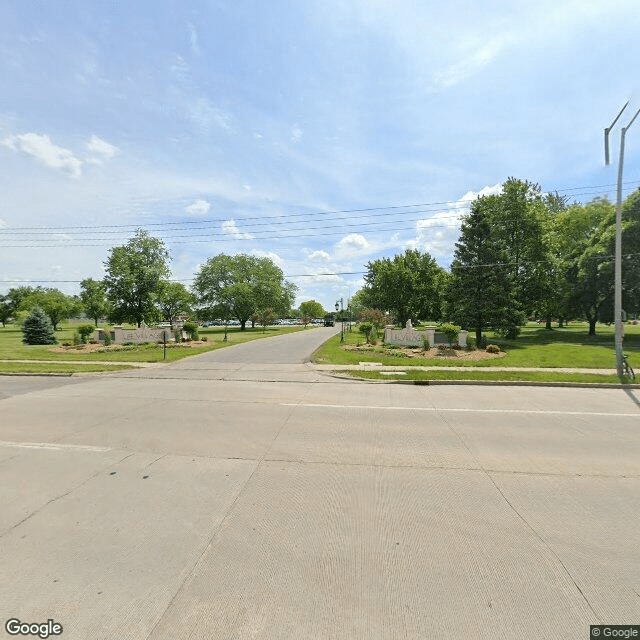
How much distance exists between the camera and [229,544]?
3312 mm

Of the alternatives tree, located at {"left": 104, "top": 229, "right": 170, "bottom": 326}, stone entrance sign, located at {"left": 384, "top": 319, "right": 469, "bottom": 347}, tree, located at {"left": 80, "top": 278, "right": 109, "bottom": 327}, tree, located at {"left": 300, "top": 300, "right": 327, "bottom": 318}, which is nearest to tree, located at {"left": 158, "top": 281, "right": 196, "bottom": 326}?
tree, located at {"left": 80, "top": 278, "right": 109, "bottom": 327}

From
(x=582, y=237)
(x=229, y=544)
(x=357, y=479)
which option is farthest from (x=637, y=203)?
(x=229, y=544)

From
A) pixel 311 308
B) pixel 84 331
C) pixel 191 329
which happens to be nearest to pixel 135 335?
pixel 84 331

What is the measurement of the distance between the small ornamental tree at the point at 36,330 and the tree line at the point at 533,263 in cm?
3534

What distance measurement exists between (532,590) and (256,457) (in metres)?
3.83

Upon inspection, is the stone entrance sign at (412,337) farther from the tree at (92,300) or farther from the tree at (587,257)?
the tree at (92,300)

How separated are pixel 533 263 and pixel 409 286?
21016 millimetres

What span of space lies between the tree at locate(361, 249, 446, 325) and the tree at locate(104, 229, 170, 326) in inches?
1200

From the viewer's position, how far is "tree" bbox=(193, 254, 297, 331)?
177ft

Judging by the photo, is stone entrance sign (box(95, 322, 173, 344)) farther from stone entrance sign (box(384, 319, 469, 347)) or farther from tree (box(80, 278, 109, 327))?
tree (box(80, 278, 109, 327))

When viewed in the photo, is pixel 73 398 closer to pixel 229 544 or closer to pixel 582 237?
pixel 229 544

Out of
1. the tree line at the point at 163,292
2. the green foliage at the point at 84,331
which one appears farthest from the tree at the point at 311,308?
the green foliage at the point at 84,331

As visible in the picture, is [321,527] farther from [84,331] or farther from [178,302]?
[178,302]

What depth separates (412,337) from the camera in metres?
24.5
